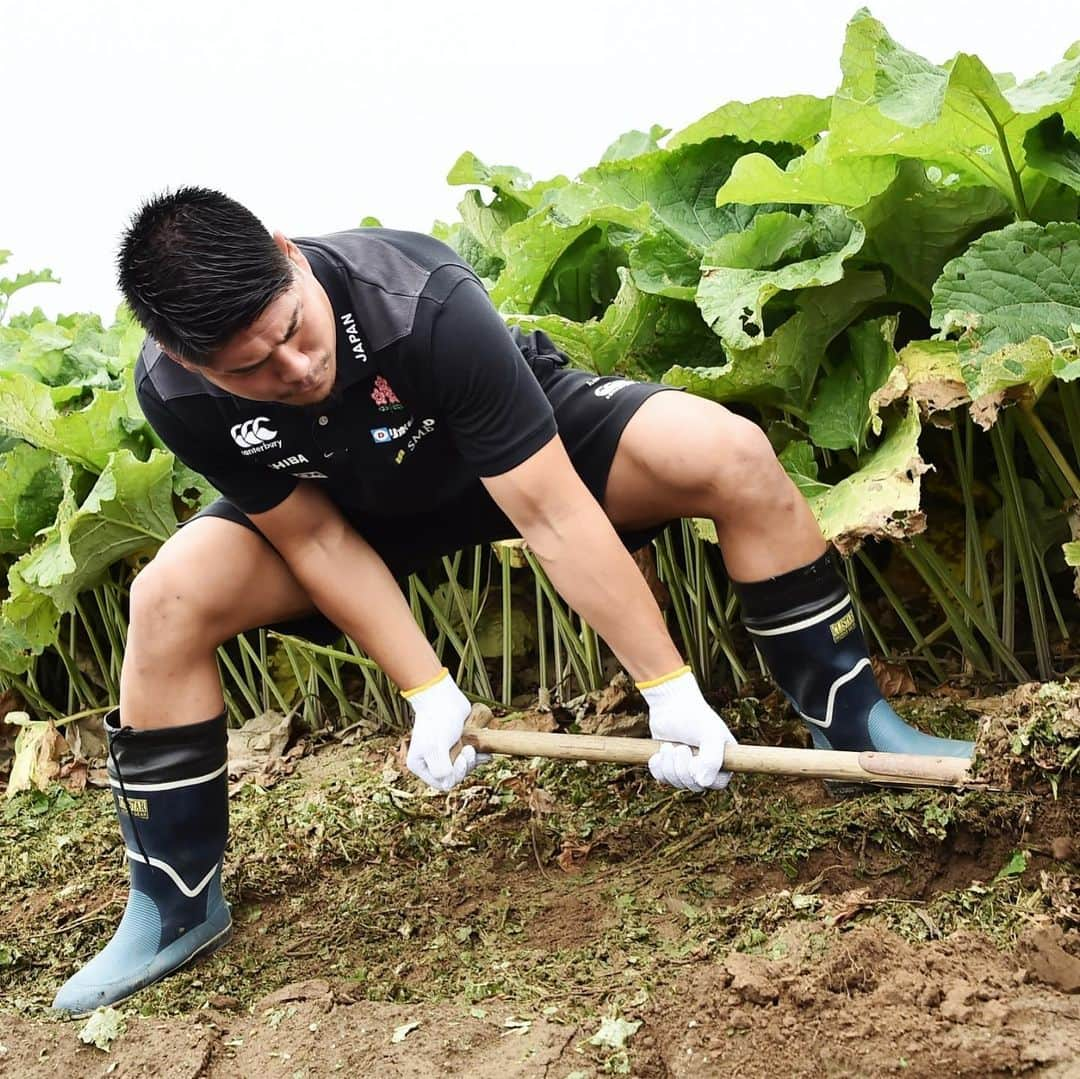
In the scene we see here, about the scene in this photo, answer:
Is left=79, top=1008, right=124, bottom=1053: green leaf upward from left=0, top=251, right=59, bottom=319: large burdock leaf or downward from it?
downward

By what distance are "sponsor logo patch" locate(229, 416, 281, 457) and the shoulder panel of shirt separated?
0.26 meters

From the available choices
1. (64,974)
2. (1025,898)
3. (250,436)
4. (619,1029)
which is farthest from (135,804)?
(1025,898)

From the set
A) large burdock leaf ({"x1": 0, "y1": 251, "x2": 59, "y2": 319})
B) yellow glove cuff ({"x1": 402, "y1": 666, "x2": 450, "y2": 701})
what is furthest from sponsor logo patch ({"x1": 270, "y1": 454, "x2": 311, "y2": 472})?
large burdock leaf ({"x1": 0, "y1": 251, "x2": 59, "y2": 319})

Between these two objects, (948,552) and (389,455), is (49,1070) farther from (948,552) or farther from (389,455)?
(948,552)

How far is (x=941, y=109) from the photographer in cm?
229

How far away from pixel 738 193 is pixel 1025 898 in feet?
4.75

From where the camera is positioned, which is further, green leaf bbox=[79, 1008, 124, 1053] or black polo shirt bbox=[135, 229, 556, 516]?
green leaf bbox=[79, 1008, 124, 1053]

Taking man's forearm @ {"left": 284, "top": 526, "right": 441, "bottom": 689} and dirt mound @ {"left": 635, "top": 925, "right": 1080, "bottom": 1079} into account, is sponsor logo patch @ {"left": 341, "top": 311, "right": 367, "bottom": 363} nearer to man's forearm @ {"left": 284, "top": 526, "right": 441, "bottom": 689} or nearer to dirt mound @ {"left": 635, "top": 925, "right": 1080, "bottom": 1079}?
man's forearm @ {"left": 284, "top": 526, "right": 441, "bottom": 689}

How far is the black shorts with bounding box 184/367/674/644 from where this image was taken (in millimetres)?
2449

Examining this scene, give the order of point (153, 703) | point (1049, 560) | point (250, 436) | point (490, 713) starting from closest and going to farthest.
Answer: point (250, 436)
point (153, 703)
point (1049, 560)
point (490, 713)

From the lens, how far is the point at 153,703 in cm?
253

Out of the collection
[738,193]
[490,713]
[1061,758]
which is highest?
[738,193]

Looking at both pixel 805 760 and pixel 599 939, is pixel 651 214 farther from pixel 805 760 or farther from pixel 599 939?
pixel 599 939

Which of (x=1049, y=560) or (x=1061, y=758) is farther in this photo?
(x=1049, y=560)
